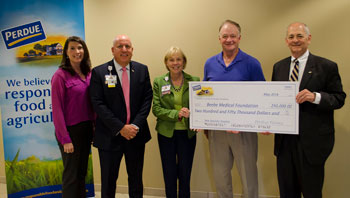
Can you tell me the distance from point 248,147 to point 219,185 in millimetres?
483

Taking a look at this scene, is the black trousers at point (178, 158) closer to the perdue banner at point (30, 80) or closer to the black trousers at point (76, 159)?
the black trousers at point (76, 159)

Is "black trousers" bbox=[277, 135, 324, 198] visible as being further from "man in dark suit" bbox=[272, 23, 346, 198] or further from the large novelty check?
the large novelty check

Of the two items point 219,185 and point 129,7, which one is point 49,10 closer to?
point 129,7

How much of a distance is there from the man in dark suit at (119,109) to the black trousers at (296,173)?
1.30m

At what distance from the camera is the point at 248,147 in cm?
234

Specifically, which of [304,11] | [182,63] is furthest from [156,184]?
[304,11]

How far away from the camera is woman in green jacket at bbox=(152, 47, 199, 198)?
251cm

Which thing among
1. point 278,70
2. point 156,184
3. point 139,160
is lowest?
point 156,184

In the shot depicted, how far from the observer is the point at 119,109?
2.48m

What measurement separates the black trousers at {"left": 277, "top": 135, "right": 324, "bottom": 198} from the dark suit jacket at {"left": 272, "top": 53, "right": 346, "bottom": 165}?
2.5 inches

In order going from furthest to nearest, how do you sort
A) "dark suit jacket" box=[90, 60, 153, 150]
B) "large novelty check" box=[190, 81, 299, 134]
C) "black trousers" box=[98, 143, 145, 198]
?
1. "black trousers" box=[98, 143, 145, 198]
2. "dark suit jacket" box=[90, 60, 153, 150]
3. "large novelty check" box=[190, 81, 299, 134]

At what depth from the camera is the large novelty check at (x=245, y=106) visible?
6.81 feet

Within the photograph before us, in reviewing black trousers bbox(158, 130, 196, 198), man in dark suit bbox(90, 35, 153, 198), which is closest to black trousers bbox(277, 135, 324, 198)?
black trousers bbox(158, 130, 196, 198)

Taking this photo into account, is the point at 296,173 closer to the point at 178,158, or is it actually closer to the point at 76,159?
the point at 178,158
